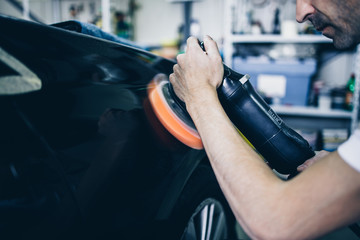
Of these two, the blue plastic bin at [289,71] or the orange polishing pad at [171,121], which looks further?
the blue plastic bin at [289,71]

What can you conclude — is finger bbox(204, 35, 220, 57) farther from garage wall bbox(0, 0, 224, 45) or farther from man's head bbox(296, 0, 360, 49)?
garage wall bbox(0, 0, 224, 45)

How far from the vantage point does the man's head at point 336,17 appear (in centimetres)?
74

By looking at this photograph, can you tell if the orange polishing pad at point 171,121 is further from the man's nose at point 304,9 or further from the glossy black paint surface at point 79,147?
the man's nose at point 304,9

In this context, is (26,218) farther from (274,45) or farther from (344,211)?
(274,45)

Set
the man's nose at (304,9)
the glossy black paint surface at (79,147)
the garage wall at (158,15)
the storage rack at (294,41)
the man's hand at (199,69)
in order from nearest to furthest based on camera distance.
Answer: the glossy black paint surface at (79,147)
the man's hand at (199,69)
the man's nose at (304,9)
the storage rack at (294,41)
the garage wall at (158,15)

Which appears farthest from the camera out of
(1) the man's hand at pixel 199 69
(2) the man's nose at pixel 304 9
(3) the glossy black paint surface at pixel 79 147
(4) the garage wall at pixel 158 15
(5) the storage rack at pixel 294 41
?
(4) the garage wall at pixel 158 15

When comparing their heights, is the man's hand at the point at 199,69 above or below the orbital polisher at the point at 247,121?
above

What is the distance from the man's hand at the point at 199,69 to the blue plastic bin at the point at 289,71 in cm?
188

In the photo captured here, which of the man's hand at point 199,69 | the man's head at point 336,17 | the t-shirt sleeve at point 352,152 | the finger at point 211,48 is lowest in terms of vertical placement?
the t-shirt sleeve at point 352,152

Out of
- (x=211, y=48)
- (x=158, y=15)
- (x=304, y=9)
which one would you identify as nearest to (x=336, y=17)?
(x=304, y=9)

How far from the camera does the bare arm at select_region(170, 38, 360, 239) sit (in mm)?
502

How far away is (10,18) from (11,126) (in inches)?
11.2

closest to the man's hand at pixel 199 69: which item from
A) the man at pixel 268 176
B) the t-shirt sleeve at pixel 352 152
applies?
the man at pixel 268 176

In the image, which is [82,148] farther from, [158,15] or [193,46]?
[158,15]
